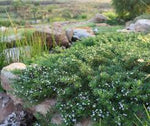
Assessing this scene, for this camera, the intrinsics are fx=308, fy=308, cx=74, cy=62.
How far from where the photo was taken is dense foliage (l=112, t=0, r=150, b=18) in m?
13.9

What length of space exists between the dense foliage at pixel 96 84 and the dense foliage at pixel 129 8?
10156 millimetres

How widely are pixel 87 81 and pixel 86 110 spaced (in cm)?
41

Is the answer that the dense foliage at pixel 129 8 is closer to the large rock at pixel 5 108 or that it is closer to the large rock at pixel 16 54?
the large rock at pixel 16 54

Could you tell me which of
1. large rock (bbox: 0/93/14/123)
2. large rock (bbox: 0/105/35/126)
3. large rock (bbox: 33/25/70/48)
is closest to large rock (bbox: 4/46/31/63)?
large rock (bbox: 33/25/70/48)

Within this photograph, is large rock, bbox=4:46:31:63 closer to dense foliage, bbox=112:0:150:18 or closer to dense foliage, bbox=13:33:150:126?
dense foliage, bbox=13:33:150:126

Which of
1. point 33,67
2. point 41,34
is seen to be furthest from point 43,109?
point 41,34

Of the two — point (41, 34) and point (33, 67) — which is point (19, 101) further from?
point (41, 34)

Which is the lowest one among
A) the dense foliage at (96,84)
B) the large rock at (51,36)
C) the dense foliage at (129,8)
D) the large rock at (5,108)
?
the dense foliage at (129,8)

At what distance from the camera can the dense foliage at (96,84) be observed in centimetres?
307

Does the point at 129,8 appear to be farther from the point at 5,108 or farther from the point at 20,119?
the point at 20,119

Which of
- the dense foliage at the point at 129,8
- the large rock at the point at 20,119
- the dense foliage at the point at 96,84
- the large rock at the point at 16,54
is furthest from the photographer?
the dense foliage at the point at 129,8

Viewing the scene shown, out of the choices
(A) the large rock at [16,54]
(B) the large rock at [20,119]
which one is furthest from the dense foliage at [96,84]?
(A) the large rock at [16,54]

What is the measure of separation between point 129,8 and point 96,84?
11.5 metres

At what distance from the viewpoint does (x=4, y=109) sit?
15.5 feet
